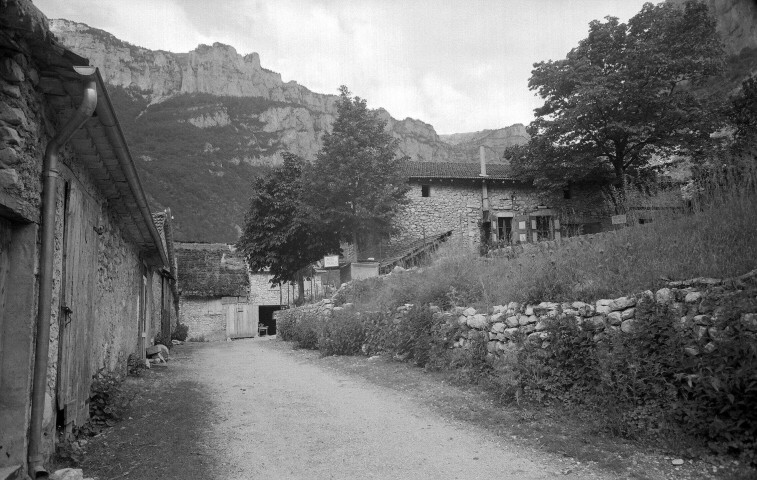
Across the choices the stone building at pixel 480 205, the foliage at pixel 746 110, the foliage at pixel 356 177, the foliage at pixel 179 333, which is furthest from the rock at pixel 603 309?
the stone building at pixel 480 205

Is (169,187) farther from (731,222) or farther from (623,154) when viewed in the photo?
(731,222)

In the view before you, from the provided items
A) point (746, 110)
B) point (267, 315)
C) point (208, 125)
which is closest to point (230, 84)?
point (208, 125)

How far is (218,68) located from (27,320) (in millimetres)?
115978

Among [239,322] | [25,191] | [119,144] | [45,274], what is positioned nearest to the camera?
[25,191]

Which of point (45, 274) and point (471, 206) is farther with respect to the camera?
point (471, 206)

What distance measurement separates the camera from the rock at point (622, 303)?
5410 mm

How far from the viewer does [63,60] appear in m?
3.36

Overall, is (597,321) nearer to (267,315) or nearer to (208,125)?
(267,315)

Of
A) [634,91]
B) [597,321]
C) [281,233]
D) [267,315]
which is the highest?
[634,91]

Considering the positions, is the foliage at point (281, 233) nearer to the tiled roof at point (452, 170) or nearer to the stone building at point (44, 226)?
the tiled roof at point (452, 170)

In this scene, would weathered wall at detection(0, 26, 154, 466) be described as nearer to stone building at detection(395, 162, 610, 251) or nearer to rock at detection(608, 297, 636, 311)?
rock at detection(608, 297, 636, 311)

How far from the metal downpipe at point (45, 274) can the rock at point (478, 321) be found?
5.77 meters

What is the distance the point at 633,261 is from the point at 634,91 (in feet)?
Result: 58.3

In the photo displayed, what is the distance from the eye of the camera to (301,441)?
198 inches
